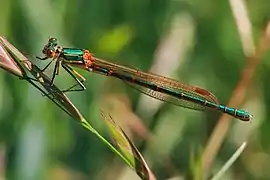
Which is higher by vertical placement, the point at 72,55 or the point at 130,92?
the point at 130,92

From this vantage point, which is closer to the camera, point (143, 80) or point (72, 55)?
point (72, 55)

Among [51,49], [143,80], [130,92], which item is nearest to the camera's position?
[51,49]

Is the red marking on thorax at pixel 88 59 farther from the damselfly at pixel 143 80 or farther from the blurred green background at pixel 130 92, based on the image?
the blurred green background at pixel 130 92

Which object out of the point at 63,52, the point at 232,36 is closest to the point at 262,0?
the point at 232,36

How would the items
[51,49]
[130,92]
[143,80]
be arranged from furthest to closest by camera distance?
[130,92] < [143,80] < [51,49]

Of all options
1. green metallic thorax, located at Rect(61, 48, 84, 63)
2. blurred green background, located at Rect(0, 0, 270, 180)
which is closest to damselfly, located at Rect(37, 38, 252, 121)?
green metallic thorax, located at Rect(61, 48, 84, 63)

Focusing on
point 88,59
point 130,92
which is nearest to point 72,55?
point 88,59

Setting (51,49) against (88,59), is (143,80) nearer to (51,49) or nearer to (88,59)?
(88,59)

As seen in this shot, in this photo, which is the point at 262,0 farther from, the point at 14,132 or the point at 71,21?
the point at 14,132
